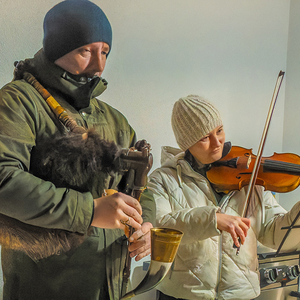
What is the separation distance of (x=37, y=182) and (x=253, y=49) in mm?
1049

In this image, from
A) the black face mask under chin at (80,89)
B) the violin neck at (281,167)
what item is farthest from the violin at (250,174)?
the black face mask under chin at (80,89)

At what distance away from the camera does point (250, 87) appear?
1.46 metres

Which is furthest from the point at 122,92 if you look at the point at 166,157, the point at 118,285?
the point at 118,285

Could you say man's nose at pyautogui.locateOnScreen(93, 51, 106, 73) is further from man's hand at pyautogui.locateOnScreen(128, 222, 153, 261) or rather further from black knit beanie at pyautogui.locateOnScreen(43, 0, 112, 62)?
man's hand at pyautogui.locateOnScreen(128, 222, 153, 261)

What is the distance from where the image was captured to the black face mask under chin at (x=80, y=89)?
2.67 ft

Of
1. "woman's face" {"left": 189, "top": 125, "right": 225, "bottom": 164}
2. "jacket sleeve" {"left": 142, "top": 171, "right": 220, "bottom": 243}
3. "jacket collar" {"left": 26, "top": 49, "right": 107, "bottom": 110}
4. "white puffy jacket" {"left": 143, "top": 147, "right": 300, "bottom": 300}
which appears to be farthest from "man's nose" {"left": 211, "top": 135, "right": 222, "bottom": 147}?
"jacket collar" {"left": 26, "top": 49, "right": 107, "bottom": 110}

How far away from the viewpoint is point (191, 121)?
116 centimetres

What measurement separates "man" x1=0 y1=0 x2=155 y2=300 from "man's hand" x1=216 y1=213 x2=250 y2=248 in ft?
0.83

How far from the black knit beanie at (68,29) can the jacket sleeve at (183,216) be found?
16.4 inches

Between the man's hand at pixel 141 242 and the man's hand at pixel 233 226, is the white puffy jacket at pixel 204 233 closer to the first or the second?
the man's hand at pixel 233 226

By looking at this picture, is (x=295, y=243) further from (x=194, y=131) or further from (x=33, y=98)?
(x=33, y=98)

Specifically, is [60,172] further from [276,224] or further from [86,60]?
[276,224]

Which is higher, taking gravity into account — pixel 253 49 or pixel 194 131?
pixel 253 49

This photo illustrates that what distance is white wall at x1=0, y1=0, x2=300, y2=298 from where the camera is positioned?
968 millimetres
